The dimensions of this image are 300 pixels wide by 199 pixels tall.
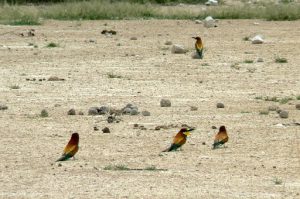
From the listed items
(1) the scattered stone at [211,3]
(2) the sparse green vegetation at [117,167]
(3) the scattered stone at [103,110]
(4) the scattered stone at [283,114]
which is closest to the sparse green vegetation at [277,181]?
(2) the sparse green vegetation at [117,167]

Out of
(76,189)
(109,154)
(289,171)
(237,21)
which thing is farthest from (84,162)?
(237,21)

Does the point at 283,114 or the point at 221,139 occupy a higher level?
the point at 221,139

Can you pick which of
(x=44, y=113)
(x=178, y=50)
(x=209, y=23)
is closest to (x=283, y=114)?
(x=44, y=113)

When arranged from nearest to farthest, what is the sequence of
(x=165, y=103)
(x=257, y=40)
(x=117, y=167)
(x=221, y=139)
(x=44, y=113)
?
(x=117, y=167)
(x=221, y=139)
(x=44, y=113)
(x=165, y=103)
(x=257, y=40)

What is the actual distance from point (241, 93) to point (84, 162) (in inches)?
228

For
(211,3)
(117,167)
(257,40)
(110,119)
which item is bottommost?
(211,3)

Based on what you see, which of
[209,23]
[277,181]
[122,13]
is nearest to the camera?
[277,181]

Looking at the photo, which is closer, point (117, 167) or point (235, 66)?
point (117, 167)

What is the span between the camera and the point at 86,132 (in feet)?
43.8

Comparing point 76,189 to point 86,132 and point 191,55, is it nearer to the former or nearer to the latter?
point 86,132

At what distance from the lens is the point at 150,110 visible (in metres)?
15.0

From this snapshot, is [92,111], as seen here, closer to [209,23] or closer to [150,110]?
[150,110]

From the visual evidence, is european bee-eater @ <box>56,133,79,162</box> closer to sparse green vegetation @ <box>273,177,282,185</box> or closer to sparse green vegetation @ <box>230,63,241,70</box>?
sparse green vegetation @ <box>273,177,282,185</box>

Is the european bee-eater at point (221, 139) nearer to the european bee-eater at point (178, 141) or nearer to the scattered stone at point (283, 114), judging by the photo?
the european bee-eater at point (178, 141)
